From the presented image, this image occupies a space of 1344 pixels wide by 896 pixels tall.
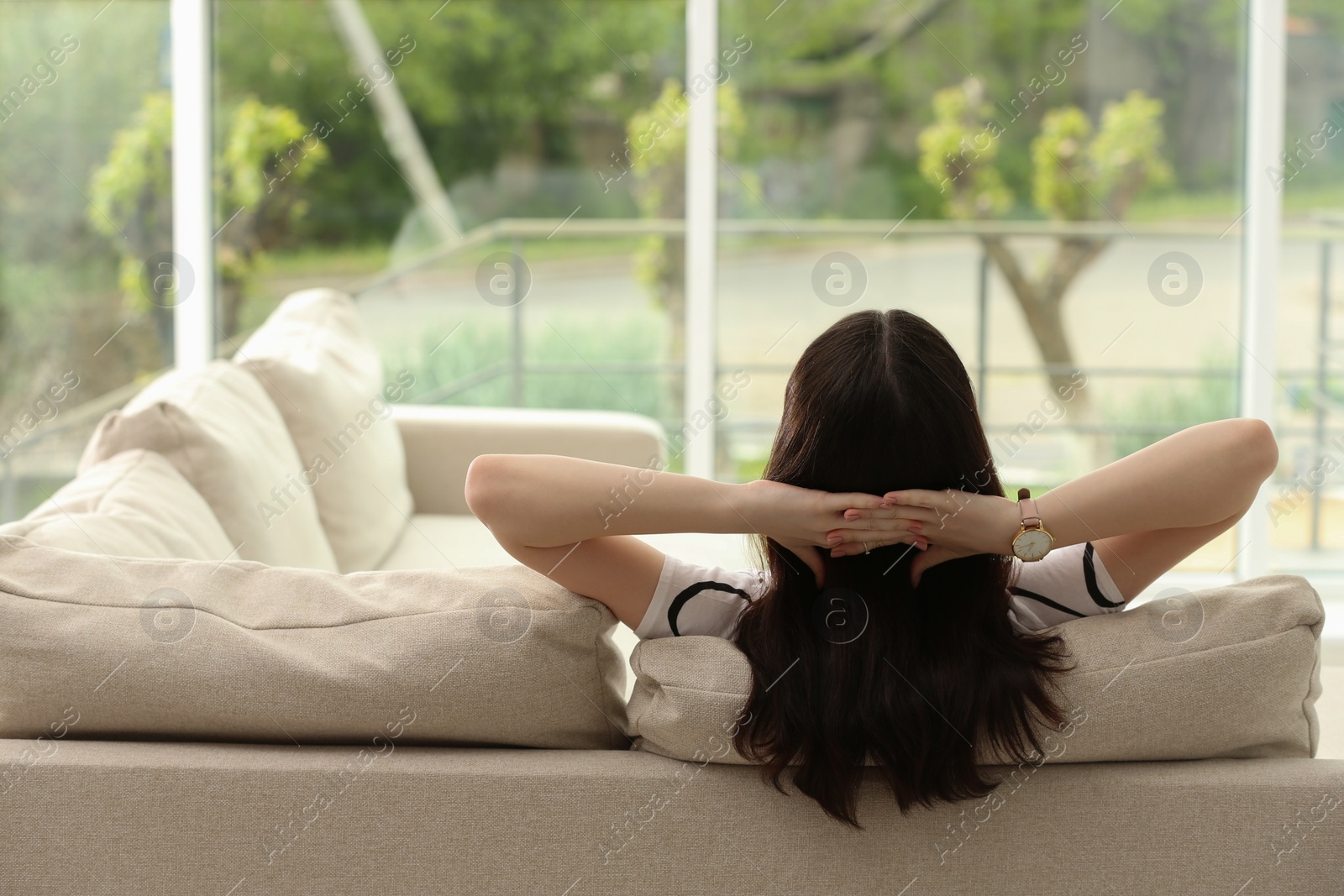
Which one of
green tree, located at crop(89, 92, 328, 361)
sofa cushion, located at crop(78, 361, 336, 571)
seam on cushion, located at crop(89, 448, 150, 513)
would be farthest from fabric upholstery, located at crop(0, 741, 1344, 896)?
green tree, located at crop(89, 92, 328, 361)

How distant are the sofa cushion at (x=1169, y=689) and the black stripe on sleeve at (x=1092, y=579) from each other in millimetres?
109

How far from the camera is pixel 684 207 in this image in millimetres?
3541

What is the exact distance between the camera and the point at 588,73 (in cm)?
352

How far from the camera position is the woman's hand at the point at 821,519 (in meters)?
1.03

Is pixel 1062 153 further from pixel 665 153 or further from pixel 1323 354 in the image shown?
pixel 665 153

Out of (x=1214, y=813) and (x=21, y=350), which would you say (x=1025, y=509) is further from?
(x=21, y=350)

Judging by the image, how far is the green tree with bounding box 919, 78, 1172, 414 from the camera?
338cm

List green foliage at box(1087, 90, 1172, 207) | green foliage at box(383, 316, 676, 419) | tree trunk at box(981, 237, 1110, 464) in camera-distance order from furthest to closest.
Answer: green foliage at box(383, 316, 676, 419) → tree trunk at box(981, 237, 1110, 464) → green foliage at box(1087, 90, 1172, 207)

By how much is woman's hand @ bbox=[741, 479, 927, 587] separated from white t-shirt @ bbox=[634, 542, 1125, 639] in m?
0.10

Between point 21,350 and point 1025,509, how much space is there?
3.35 metres

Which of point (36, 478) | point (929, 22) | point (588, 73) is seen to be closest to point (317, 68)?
point (588, 73)

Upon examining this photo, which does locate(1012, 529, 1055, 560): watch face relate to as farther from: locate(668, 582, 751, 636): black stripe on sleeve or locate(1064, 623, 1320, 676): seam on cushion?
locate(668, 582, 751, 636): black stripe on sleeve

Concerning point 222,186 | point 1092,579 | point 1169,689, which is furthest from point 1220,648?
point 222,186

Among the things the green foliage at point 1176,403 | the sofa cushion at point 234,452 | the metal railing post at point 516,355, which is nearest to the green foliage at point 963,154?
the green foliage at point 1176,403
